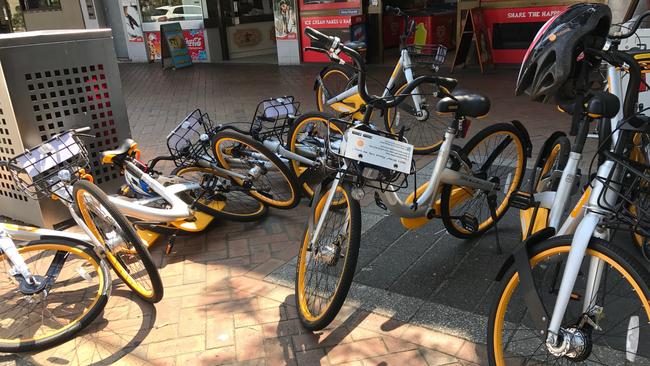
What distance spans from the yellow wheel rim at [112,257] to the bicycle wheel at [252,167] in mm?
1262

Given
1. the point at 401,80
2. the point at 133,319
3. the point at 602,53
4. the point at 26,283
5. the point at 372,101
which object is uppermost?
the point at 602,53

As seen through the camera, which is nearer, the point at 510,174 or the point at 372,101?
the point at 372,101

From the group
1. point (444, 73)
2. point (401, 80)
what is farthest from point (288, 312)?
point (444, 73)

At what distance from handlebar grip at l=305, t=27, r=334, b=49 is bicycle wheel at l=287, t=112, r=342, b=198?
1.34m

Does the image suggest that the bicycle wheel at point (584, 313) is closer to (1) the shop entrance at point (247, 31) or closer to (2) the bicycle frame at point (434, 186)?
(2) the bicycle frame at point (434, 186)

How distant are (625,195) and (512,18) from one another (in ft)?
25.9

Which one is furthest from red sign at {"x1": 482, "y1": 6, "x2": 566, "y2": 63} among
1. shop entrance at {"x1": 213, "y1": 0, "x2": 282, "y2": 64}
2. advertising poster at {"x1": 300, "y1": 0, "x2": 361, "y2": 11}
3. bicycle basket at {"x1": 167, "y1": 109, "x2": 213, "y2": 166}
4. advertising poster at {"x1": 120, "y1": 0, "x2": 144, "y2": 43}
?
advertising poster at {"x1": 120, "y1": 0, "x2": 144, "y2": 43}

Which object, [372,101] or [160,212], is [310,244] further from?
[160,212]

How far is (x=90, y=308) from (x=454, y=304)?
6.69 feet

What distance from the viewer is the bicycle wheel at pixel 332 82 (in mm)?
6395

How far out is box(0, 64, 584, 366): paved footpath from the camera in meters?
2.63

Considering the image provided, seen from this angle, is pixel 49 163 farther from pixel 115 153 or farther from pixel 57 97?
pixel 57 97

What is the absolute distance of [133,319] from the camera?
2.99m

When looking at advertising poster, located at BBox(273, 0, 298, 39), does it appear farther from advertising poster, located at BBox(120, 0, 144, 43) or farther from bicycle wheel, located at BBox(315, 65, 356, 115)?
bicycle wheel, located at BBox(315, 65, 356, 115)
